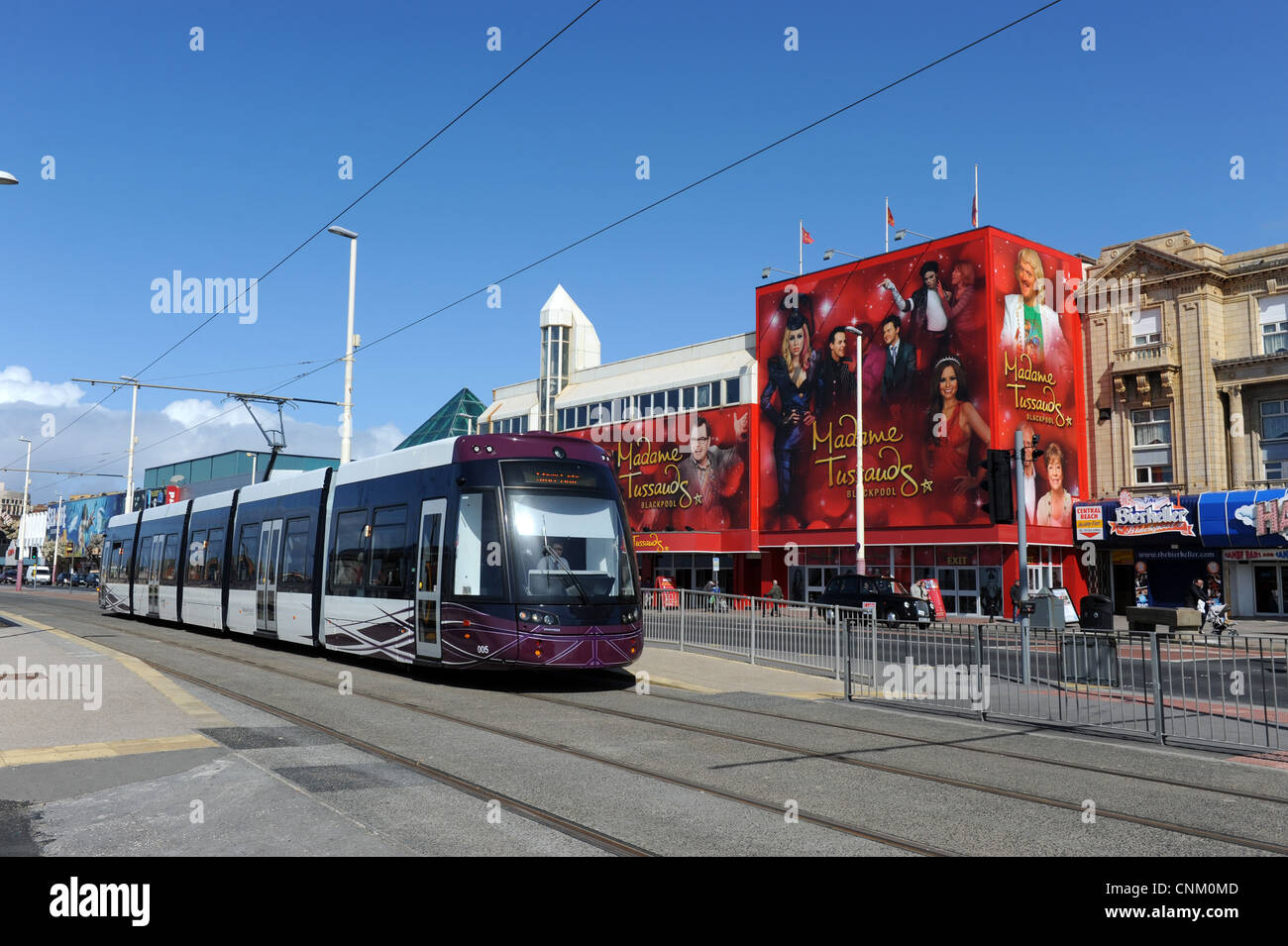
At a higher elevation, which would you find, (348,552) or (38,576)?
(348,552)

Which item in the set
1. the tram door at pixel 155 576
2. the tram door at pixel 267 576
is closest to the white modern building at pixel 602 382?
the tram door at pixel 155 576

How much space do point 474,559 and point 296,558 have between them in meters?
6.59

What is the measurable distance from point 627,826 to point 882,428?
3683 centimetres

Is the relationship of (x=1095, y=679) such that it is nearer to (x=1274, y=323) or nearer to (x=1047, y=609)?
(x=1047, y=609)

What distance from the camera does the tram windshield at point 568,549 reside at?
12.8m

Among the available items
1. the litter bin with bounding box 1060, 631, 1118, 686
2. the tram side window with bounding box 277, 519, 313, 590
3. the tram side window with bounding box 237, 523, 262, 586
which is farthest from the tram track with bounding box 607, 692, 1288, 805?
the tram side window with bounding box 237, 523, 262, 586

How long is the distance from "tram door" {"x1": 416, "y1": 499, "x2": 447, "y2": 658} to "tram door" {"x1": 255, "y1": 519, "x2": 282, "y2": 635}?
244 inches

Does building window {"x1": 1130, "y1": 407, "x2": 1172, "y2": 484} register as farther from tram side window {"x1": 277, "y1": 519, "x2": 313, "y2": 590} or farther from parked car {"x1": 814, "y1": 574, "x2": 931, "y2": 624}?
tram side window {"x1": 277, "y1": 519, "x2": 313, "y2": 590}

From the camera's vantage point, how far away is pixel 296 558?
18203 mm

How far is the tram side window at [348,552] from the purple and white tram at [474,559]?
32 mm

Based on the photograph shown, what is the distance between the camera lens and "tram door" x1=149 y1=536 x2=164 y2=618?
26531mm

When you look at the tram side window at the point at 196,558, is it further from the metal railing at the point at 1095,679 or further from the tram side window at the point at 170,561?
the metal railing at the point at 1095,679

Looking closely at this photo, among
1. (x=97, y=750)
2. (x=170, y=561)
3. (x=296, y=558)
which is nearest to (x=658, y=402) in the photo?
(x=170, y=561)

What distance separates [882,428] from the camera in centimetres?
4147
